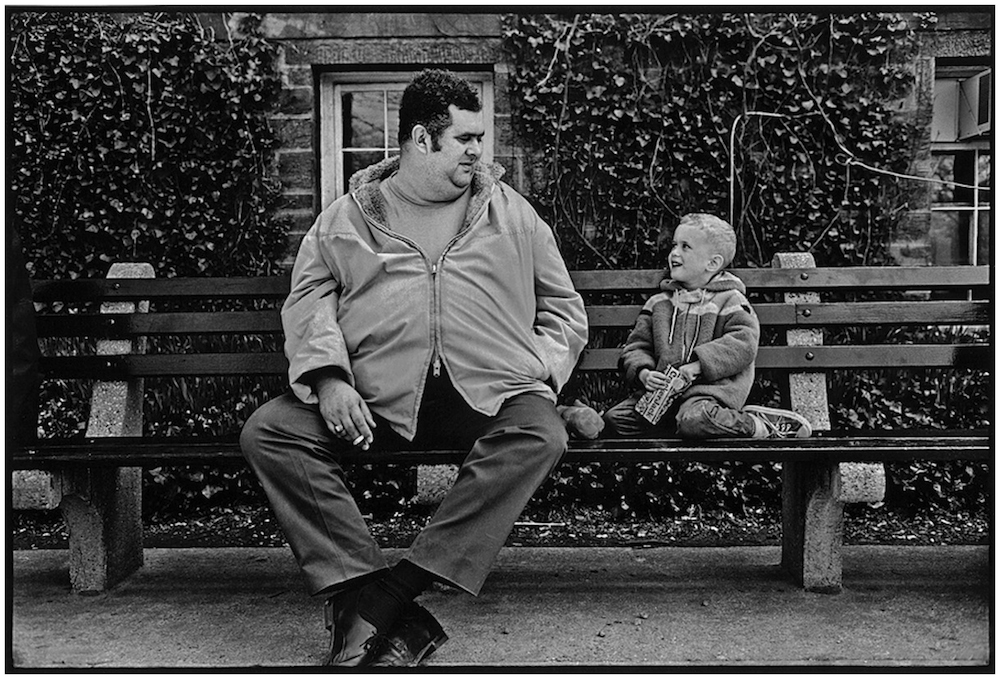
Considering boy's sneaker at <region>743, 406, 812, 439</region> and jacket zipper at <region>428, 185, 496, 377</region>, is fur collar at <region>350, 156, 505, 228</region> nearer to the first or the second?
jacket zipper at <region>428, 185, 496, 377</region>

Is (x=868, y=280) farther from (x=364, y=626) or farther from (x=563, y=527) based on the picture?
(x=364, y=626)

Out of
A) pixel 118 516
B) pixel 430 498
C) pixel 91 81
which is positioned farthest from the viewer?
pixel 91 81

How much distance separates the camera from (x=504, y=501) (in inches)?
106

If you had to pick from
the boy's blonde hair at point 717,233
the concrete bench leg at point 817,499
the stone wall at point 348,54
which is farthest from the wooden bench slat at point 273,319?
the stone wall at point 348,54

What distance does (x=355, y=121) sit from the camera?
4875mm

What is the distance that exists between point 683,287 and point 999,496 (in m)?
1.14

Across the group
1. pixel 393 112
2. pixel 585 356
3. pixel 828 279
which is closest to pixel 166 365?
pixel 585 356

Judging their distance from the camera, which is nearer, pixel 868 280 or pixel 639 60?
pixel 868 280

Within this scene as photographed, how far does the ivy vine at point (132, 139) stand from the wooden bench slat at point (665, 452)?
5.79ft

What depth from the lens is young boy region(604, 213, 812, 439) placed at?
322 centimetres

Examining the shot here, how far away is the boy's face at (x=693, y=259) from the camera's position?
11.2 feet

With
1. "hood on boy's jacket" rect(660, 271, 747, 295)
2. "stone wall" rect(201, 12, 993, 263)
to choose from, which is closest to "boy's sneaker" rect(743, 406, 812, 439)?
"hood on boy's jacket" rect(660, 271, 747, 295)

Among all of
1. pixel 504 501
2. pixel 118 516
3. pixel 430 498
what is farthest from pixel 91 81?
pixel 504 501

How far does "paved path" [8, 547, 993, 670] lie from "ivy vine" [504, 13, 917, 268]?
1.56 metres
